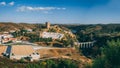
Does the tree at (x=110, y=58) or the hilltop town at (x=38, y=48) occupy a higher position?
the tree at (x=110, y=58)

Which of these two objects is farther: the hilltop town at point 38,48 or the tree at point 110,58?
the hilltop town at point 38,48

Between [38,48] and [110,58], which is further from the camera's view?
[38,48]

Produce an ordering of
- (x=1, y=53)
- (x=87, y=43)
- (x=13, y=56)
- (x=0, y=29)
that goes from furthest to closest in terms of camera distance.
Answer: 1. (x=0, y=29)
2. (x=87, y=43)
3. (x=1, y=53)
4. (x=13, y=56)

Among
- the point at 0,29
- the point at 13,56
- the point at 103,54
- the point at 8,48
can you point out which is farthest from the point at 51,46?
the point at 103,54

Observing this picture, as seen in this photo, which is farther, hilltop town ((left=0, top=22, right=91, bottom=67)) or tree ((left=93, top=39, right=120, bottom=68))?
hilltop town ((left=0, top=22, right=91, bottom=67))

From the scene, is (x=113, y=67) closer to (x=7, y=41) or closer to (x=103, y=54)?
(x=103, y=54)

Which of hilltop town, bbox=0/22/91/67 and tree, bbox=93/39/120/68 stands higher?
tree, bbox=93/39/120/68

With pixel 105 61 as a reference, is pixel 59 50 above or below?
below

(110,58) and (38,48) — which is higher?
Answer: (110,58)

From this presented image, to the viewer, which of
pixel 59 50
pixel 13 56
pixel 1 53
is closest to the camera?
pixel 13 56

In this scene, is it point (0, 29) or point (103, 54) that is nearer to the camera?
point (103, 54)

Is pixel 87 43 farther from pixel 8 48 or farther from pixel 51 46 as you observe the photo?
pixel 8 48
